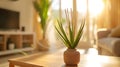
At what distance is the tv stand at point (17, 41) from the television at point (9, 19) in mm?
236

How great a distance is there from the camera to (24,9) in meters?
4.68

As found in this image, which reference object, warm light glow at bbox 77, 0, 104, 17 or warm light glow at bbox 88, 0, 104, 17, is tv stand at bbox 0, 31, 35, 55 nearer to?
warm light glow at bbox 77, 0, 104, 17

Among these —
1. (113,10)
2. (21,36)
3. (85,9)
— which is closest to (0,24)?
(21,36)

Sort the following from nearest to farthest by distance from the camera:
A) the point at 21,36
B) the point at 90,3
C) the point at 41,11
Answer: the point at 21,36
the point at 41,11
the point at 90,3

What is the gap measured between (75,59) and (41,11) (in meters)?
3.47

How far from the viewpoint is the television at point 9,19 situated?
3758mm

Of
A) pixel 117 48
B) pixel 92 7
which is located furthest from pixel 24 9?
pixel 117 48

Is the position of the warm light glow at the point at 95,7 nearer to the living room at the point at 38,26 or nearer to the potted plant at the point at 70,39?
the living room at the point at 38,26

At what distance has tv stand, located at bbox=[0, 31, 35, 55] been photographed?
11.6 ft

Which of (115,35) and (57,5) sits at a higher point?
(57,5)

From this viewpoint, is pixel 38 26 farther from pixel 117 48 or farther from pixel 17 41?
pixel 117 48

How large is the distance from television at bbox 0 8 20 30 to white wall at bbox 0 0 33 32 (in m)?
0.18

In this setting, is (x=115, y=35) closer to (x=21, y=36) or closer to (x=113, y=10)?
(x=113, y=10)

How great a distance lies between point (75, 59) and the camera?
1.29 m
